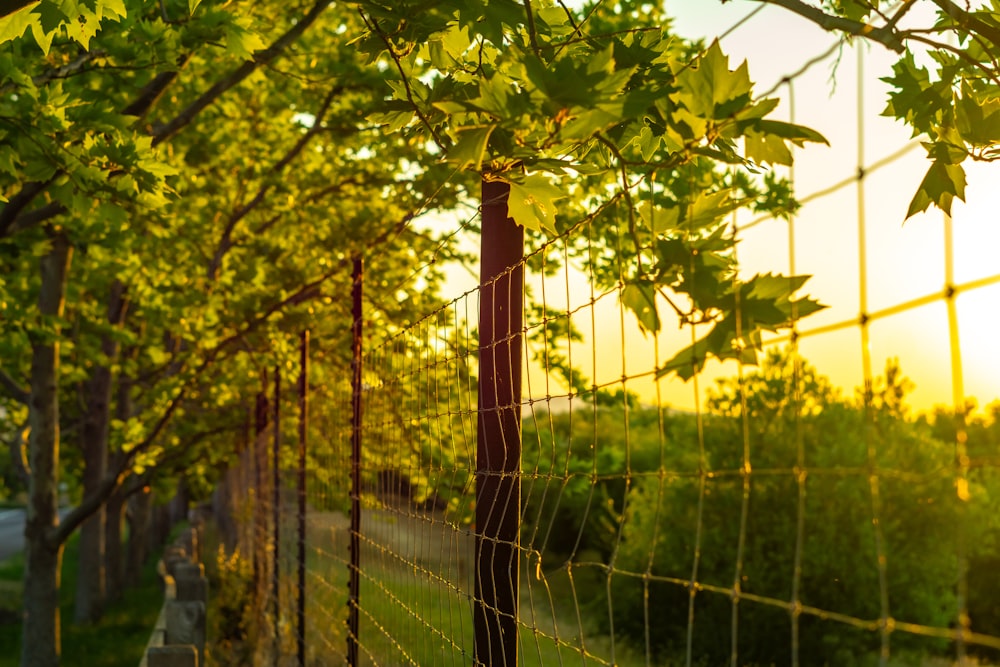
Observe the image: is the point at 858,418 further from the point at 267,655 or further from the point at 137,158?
the point at 137,158

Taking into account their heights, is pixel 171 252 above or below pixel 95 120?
above

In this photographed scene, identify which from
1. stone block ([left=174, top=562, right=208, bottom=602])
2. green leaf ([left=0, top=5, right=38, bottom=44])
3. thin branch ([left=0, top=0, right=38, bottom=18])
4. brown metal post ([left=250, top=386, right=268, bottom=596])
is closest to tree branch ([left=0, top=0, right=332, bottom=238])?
green leaf ([left=0, top=5, right=38, bottom=44])

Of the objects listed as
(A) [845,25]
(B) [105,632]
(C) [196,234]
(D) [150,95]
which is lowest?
(B) [105,632]

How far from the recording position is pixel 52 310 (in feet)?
34.4

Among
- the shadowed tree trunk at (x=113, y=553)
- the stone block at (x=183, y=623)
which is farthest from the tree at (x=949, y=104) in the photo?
the shadowed tree trunk at (x=113, y=553)

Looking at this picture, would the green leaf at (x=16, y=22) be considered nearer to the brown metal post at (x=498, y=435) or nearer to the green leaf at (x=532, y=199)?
the brown metal post at (x=498, y=435)

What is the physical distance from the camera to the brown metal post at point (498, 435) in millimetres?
2717

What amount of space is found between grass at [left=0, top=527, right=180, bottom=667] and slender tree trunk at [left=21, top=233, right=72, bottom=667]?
341 centimetres

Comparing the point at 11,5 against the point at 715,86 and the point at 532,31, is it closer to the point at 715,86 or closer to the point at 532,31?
the point at 532,31

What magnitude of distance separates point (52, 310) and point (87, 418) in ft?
21.1

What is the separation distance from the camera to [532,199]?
7.51 feet

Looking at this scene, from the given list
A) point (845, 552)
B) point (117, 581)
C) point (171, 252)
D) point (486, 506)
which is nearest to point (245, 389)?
point (171, 252)

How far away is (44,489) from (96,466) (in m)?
6.20

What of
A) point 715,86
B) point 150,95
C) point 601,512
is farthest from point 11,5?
point 601,512
